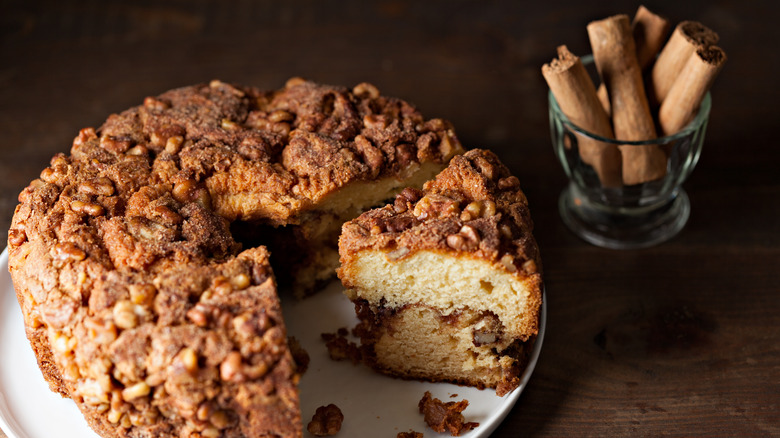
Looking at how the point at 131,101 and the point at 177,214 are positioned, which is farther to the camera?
the point at 131,101

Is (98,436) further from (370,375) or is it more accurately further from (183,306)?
(370,375)

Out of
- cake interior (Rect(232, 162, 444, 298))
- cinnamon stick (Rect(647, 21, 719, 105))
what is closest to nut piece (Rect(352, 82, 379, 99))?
cake interior (Rect(232, 162, 444, 298))

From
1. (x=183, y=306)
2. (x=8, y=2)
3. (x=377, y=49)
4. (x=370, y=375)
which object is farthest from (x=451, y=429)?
(x=8, y=2)

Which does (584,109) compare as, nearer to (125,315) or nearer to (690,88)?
(690,88)

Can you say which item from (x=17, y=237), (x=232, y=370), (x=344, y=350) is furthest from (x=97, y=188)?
(x=344, y=350)

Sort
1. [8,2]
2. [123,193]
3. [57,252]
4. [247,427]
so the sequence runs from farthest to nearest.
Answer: [8,2]
[123,193]
[57,252]
[247,427]
